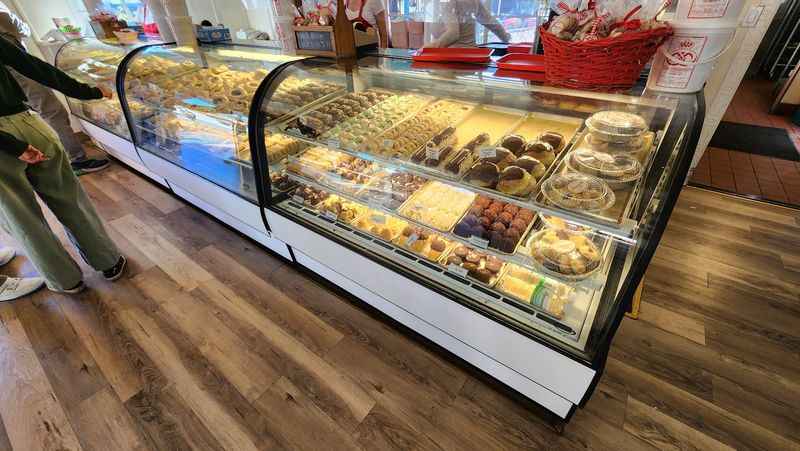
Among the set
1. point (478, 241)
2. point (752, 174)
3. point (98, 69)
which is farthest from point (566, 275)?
point (98, 69)

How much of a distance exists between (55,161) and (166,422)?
6.56ft

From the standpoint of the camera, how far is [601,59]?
4.26ft

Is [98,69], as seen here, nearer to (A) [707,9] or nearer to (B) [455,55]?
(B) [455,55]

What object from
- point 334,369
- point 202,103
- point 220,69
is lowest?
point 334,369

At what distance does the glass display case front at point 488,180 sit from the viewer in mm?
1328

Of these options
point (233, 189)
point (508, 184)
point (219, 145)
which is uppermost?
point (508, 184)

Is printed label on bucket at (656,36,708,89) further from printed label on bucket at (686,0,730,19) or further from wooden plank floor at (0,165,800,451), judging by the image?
wooden plank floor at (0,165,800,451)

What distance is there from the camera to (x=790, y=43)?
7145 millimetres

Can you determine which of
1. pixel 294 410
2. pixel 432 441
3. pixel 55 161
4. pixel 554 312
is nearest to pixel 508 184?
pixel 554 312

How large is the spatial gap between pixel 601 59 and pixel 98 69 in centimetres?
508

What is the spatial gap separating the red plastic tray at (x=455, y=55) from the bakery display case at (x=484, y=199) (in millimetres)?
Answer: 117

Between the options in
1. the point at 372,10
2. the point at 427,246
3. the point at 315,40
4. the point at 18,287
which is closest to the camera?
the point at 427,246

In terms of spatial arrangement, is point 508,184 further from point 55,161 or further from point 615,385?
point 55,161

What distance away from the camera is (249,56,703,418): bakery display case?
52.2 inches
